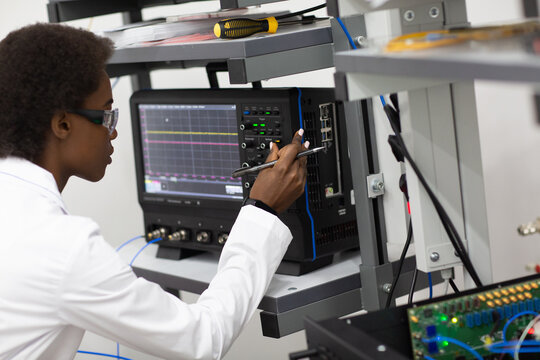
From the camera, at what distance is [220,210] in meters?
1.91

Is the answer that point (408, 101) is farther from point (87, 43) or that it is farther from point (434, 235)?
point (87, 43)

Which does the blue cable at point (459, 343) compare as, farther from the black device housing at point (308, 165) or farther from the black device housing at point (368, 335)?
the black device housing at point (308, 165)

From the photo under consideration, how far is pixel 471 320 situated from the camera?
1.20m

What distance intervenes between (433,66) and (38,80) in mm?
794

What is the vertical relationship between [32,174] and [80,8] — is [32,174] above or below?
below

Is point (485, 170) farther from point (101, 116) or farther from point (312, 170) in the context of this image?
point (101, 116)

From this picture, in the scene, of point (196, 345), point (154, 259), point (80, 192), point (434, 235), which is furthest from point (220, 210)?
point (80, 192)

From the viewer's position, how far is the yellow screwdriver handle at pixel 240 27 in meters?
1.59

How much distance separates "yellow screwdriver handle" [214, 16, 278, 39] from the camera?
5.21ft

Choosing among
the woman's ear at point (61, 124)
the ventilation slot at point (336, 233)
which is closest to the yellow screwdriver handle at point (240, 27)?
the woman's ear at point (61, 124)

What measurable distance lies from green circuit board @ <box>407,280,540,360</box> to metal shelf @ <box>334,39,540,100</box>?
0.36 meters

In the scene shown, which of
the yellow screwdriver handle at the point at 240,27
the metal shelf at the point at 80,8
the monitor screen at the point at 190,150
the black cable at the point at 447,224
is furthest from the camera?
the metal shelf at the point at 80,8

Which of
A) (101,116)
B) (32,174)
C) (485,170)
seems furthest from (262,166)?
(485,170)

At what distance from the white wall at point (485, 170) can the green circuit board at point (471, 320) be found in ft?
5.44
